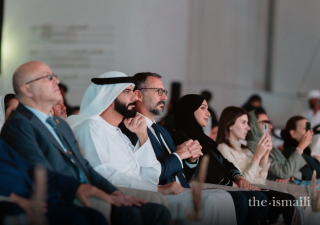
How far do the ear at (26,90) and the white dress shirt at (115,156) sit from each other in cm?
50

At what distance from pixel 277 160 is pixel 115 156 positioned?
2.52 meters

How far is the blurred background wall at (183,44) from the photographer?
7.51m

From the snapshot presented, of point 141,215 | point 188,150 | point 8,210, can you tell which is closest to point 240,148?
point 188,150

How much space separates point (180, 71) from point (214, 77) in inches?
32.6

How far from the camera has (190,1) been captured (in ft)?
28.1

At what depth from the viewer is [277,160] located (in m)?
4.50

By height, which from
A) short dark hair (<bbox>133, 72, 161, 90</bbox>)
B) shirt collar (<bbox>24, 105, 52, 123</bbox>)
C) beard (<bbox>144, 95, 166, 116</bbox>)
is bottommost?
beard (<bbox>144, 95, 166, 116</bbox>)

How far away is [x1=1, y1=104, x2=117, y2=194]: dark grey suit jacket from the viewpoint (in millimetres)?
2080

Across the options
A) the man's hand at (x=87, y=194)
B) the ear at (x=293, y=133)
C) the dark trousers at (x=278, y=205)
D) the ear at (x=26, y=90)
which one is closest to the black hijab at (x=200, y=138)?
the dark trousers at (x=278, y=205)

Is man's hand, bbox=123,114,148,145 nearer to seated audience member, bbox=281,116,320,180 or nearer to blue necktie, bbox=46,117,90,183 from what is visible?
blue necktie, bbox=46,117,90,183

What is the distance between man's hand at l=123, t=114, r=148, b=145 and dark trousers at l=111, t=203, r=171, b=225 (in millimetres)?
794

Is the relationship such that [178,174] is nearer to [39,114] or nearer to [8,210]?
[39,114]

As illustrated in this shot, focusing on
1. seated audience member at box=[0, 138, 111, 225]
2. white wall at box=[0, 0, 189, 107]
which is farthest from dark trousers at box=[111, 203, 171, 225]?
white wall at box=[0, 0, 189, 107]

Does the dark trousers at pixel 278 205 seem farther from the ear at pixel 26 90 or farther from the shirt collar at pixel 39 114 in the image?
the ear at pixel 26 90
